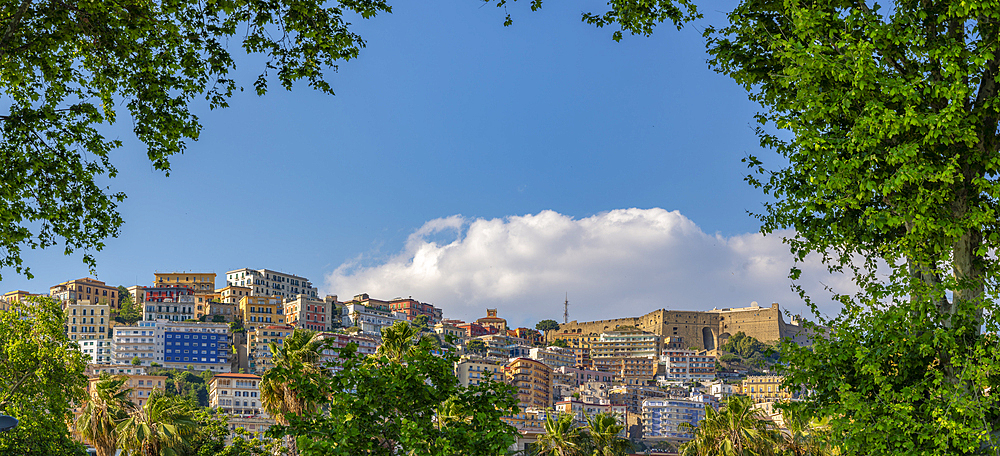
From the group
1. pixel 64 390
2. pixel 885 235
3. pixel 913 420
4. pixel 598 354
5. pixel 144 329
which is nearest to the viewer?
pixel 913 420

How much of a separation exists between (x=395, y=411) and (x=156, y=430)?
15402 millimetres

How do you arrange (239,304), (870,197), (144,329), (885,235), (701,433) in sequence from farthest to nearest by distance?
(239,304)
(144,329)
(701,433)
(885,235)
(870,197)

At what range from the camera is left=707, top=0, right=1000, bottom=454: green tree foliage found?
827 centimetres

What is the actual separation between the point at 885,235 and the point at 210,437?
25471mm

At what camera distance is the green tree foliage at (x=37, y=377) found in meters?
22.1

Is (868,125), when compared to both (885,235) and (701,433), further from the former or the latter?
(701,433)

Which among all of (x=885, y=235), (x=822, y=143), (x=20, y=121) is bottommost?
(x=885, y=235)

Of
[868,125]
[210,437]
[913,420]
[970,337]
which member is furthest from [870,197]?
[210,437]

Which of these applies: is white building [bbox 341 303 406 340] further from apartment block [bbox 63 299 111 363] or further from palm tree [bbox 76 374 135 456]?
palm tree [bbox 76 374 135 456]

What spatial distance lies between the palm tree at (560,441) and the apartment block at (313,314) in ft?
373

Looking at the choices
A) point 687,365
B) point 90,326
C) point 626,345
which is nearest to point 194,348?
point 90,326

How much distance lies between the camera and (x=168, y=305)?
140375mm

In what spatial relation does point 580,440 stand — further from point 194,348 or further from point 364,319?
point 364,319

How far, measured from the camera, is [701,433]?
28.8 meters
